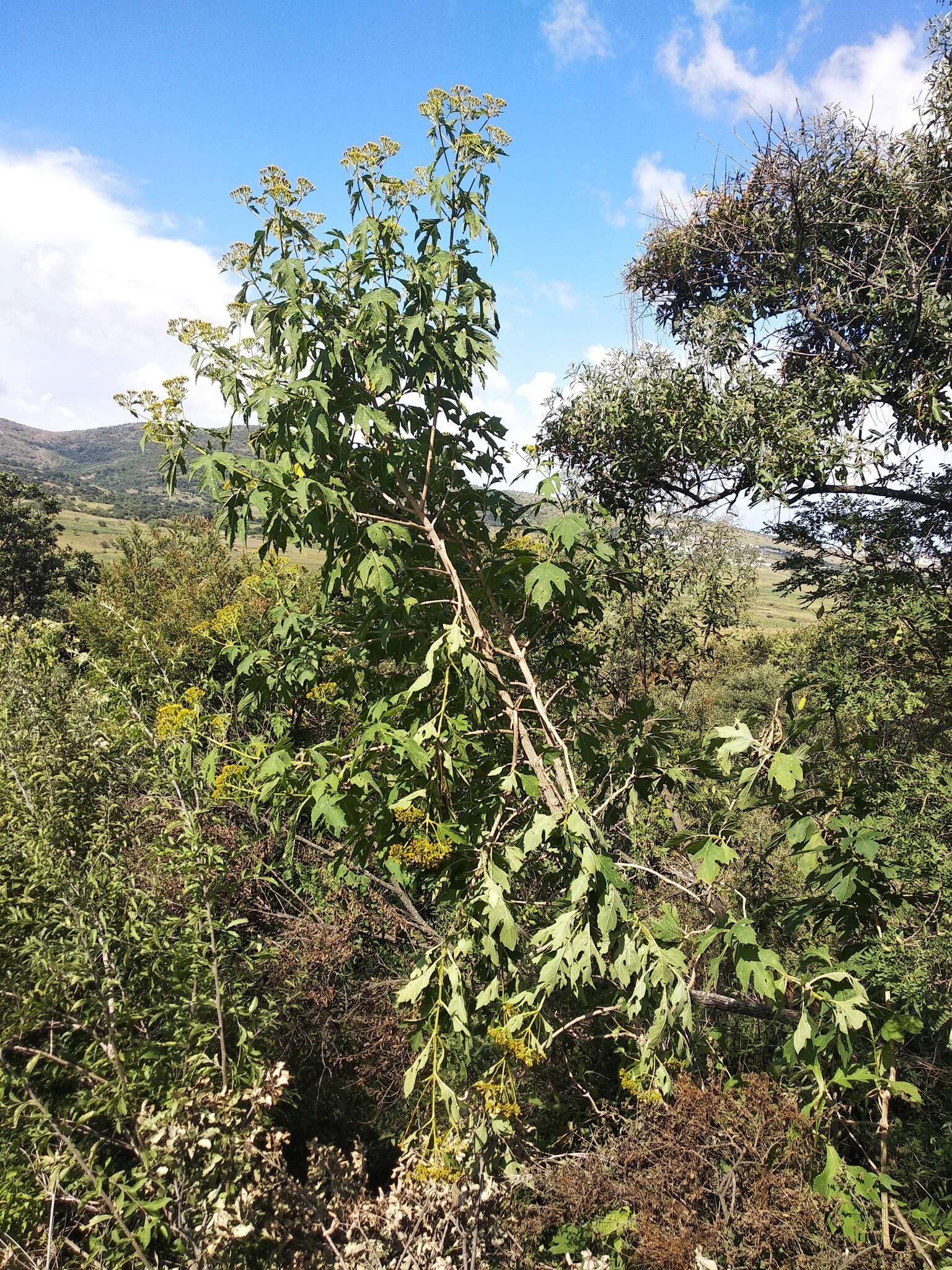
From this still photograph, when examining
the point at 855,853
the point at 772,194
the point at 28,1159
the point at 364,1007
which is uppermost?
the point at 772,194

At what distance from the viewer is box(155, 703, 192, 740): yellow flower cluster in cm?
330

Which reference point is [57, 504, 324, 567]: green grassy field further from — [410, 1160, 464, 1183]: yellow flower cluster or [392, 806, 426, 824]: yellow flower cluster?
[410, 1160, 464, 1183]: yellow flower cluster

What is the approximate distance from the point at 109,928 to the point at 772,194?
5.73 metres

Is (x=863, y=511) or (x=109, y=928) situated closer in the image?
(x=109, y=928)

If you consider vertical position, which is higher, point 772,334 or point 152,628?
point 772,334

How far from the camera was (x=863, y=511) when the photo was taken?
14.2ft

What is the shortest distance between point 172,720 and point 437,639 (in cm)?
151

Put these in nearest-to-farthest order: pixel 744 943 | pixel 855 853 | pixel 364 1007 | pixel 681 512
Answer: pixel 744 943, pixel 855 853, pixel 681 512, pixel 364 1007

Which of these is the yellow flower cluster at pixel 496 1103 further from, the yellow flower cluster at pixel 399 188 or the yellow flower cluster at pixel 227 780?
the yellow flower cluster at pixel 399 188

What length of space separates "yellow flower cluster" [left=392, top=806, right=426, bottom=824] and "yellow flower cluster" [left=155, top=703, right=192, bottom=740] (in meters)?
1.31

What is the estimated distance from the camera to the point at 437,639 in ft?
8.64

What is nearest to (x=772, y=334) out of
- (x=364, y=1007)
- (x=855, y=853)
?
(x=855, y=853)

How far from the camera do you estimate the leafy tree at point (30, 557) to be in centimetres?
2533

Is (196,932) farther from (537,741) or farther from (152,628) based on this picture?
(152,628)
